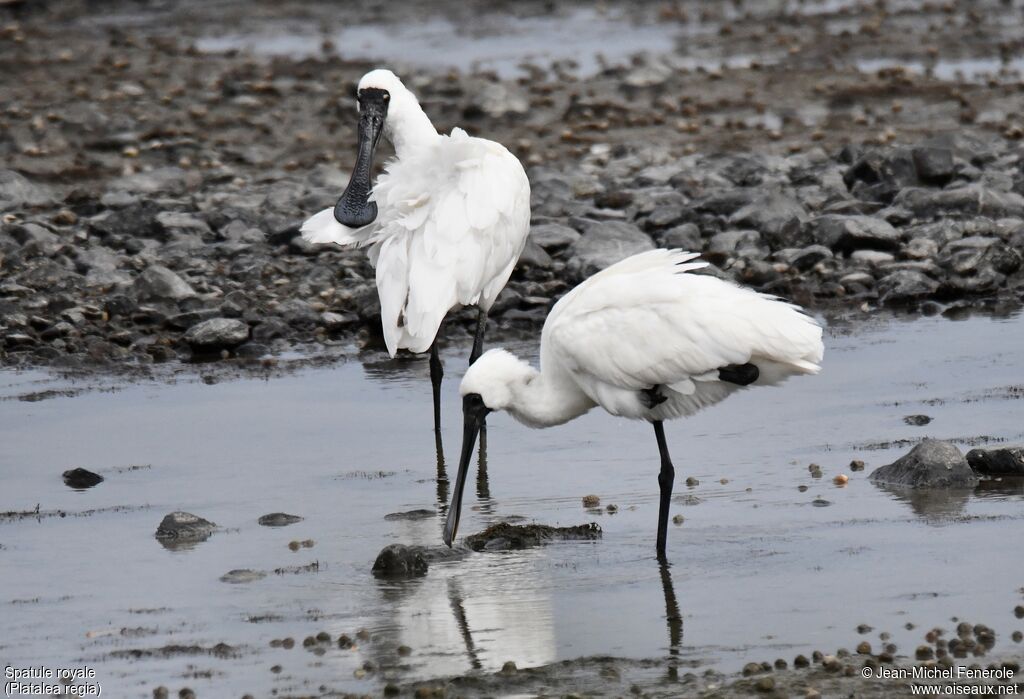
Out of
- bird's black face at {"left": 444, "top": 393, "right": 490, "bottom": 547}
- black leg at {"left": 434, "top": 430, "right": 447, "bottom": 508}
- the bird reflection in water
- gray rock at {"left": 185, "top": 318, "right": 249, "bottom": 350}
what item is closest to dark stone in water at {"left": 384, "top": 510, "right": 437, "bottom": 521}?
black leg at {"left": 434, "top": 430, "right": 447, "bottom": 508}

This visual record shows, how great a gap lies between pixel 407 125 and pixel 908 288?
427 centimetres

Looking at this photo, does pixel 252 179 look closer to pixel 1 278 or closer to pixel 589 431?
pixel 1 278

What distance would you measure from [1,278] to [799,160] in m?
8.67

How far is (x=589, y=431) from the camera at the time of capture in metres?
10.9

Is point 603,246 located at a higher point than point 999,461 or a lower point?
higher

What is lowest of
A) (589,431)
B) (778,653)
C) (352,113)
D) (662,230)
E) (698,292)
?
(778,653)

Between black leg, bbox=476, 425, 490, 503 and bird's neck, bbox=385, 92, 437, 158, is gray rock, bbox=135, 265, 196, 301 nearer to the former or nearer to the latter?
bird's neck, bbox=385, 92, 437, 158

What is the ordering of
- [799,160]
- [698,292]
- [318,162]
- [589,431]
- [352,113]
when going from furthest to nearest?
[352,113], [318,162], [799,160], [589,431], [698,292]

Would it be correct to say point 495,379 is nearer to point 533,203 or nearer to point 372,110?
point 372,110

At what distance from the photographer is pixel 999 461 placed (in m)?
8.97

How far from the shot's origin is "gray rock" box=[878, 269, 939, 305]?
13.9 meters

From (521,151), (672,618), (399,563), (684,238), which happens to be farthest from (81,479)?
(521,151)

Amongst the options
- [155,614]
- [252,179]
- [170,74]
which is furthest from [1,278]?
[170,74]

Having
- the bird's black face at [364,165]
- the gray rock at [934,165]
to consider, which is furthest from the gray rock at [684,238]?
the bird's black face at [364,165]
